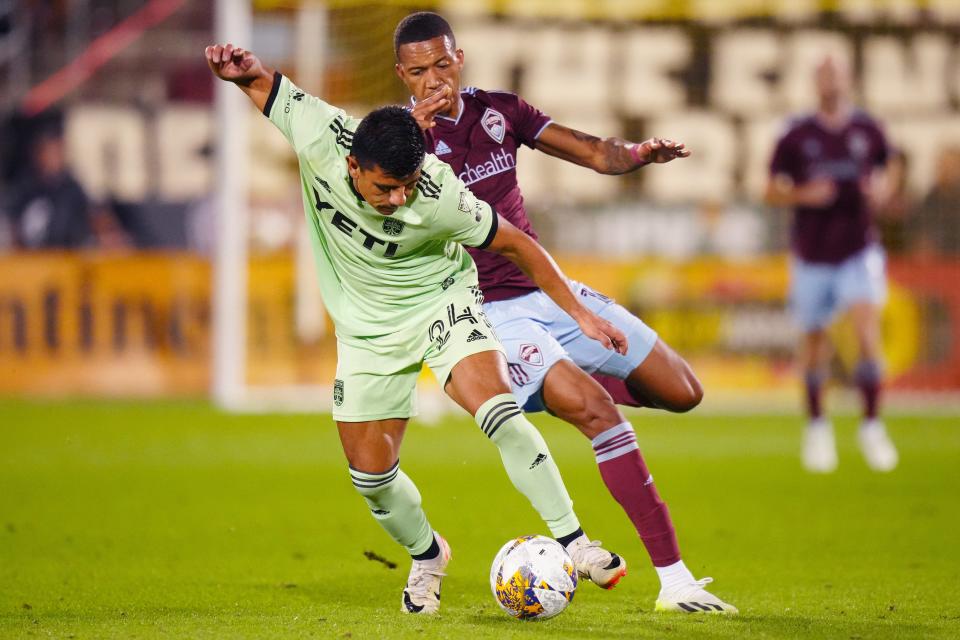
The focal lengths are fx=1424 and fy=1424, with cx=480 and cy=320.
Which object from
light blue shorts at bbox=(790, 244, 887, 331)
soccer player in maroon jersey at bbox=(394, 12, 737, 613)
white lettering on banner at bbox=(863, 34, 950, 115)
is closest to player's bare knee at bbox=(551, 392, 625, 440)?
soccer player in maroon jersey at bbox=(394, 12, 737, 613)

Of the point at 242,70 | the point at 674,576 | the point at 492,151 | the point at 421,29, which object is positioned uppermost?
the point at 421,29

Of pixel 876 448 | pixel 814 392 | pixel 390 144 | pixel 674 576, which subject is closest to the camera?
pixel 390 144

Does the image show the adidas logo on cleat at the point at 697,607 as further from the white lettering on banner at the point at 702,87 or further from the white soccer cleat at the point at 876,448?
the white lettering on banner at the point at 702,87

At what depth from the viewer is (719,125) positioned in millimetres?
17000

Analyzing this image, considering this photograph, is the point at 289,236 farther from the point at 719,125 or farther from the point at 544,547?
the point at 544,547

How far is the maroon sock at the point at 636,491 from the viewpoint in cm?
540

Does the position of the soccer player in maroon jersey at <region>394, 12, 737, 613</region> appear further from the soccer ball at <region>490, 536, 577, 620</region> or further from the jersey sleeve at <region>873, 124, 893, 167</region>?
the jersey sleeve at <region>873, 124, 893, 167</region>

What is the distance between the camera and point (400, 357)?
541 cm

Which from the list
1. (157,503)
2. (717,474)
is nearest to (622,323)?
(157,503)

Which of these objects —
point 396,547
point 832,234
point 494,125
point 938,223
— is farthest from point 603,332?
point 938,223

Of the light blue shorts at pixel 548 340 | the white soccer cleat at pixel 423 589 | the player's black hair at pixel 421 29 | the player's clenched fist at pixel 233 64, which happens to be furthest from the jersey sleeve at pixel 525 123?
the white soccer cleat at pixel 423 589

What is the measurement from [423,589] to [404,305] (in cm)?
108

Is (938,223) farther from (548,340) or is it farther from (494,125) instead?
(548,340)

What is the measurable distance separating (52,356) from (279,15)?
4459mm
